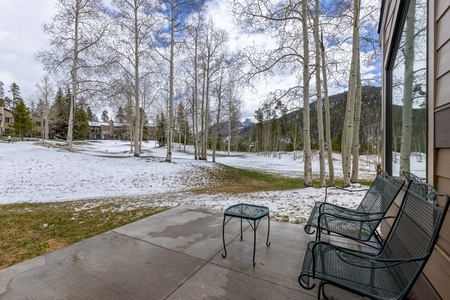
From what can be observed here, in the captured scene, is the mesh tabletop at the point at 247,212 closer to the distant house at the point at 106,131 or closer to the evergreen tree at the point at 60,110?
the evergreen tree at the point at 60,110

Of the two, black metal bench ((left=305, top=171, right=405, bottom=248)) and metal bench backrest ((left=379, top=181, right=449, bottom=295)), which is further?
black metal bench ((left=305, top=171, right=405, bottom=248))

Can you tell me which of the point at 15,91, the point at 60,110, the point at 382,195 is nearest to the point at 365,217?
the point at 382,195

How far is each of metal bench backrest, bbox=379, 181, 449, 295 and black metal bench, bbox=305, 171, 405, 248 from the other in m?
0.29

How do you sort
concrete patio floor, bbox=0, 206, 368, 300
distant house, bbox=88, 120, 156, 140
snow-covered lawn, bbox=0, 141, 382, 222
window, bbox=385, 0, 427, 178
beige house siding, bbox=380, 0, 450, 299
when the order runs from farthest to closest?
distant house, bbox=88, 120, 156, 140 → snow-covered lawn, bbox=0, 141, 382, 222 → window, bbox=385, 0, 427, 178 → concrete patio floor, bbox=0, 206, 368, 300 → beige house siding, bbox=380, 0, 450, 299

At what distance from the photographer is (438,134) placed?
5.10 feet

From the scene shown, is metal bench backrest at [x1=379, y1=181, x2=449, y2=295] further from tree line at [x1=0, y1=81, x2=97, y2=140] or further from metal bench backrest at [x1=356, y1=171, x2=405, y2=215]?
tree line at [x1=0, y1=81, x2=97, y2=140]

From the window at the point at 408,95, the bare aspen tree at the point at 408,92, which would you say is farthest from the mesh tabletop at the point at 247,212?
the bare aspen tree at the point at 408,92

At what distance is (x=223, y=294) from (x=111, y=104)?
47.0 ft

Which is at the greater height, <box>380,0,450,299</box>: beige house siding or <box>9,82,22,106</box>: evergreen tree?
<box>9,82,22,106</box>: evergreen tree

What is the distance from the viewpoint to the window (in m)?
2.09

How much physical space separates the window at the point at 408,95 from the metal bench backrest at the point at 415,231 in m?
0.58

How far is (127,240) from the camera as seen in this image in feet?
9.35

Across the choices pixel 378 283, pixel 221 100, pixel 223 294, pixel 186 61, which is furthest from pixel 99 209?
pixel 221 100

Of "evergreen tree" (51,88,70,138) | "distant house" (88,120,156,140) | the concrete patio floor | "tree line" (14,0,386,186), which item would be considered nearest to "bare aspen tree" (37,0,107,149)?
"tree line" (14,0,386,186)
